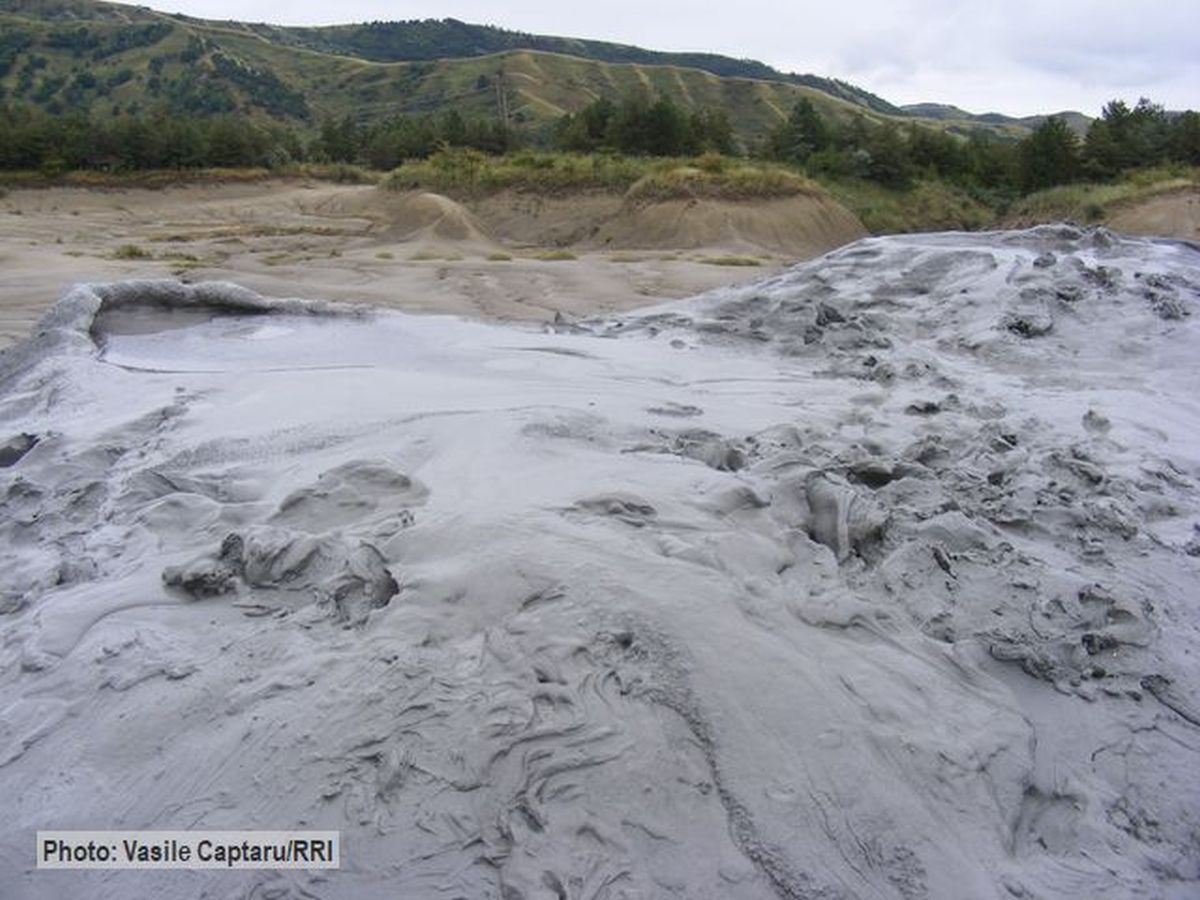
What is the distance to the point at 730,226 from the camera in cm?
1727

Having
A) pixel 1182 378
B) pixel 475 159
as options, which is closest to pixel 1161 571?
pixel 1182 378

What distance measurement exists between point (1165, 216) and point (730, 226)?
763cm

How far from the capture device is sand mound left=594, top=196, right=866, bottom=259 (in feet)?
56.1

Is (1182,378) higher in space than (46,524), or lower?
higher

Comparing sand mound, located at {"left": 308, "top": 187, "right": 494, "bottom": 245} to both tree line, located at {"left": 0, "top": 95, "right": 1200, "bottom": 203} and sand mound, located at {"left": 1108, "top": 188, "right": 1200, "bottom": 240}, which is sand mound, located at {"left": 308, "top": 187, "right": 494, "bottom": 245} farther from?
sand mound, located at {"left": 1108, "top": 188, "right": 1200, "bottom": 240}

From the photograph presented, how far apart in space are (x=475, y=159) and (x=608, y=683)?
20660 millimetres

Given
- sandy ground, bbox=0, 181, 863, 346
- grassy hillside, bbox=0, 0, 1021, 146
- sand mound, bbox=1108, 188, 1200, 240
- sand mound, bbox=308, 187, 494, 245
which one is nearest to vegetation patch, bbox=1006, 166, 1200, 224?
sand mound, bbox=1108, 188, 1200, 240

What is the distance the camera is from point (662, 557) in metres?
3.24

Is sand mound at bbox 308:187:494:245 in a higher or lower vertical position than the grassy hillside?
lower

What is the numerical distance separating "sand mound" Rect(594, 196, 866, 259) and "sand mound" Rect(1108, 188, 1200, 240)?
479 centimetres

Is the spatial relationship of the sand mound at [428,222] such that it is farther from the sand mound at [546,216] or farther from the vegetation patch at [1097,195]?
the vegetation patch at [1097,195]

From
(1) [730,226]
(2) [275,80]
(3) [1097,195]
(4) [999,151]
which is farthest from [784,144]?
(2) [275,80]

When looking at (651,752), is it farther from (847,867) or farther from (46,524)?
(46,524)

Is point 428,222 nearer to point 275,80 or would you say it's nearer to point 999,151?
point 999,151
